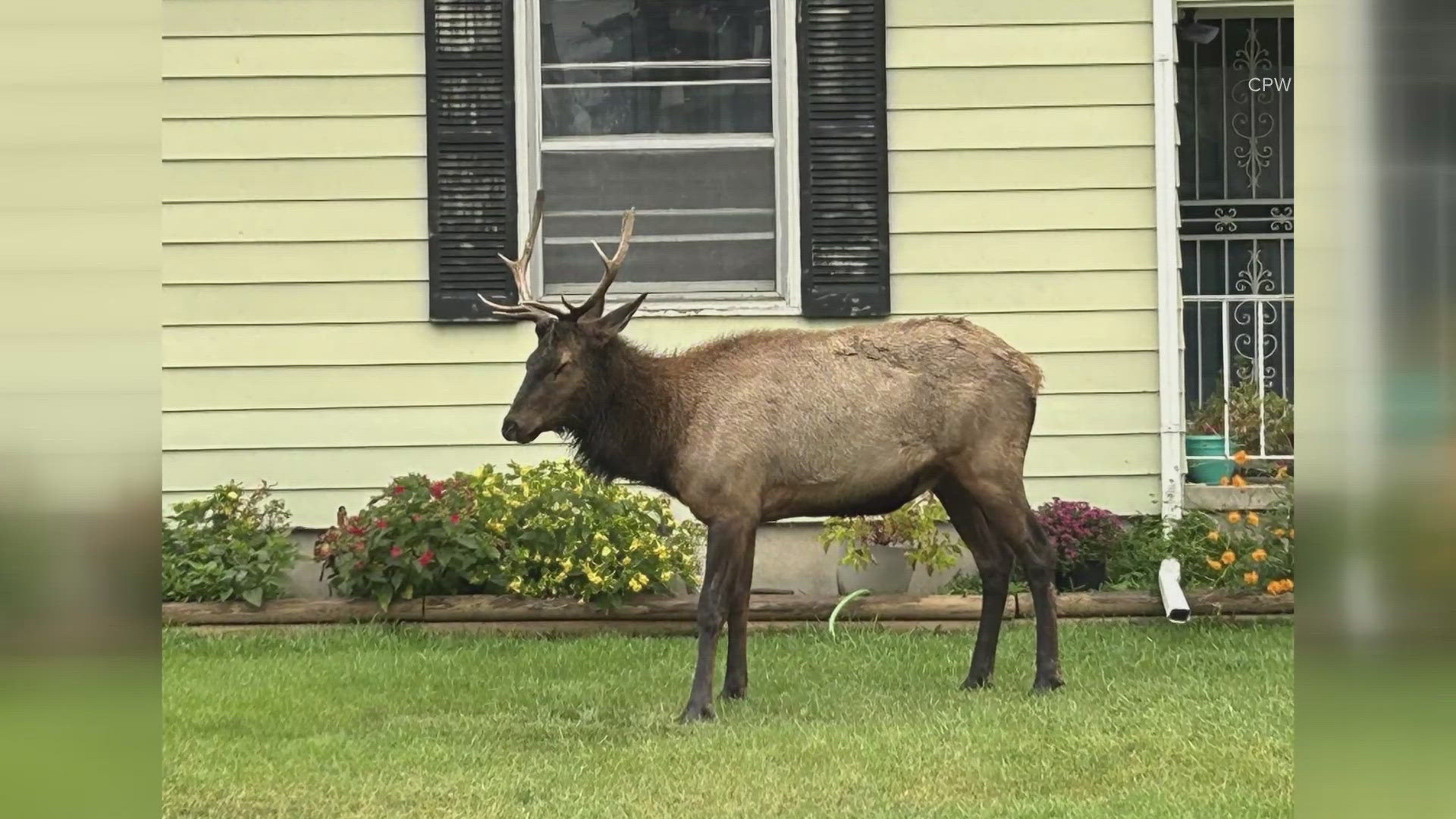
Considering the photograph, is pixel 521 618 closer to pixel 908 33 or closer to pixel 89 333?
pixel 908 33

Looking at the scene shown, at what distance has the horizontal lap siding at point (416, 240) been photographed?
8.51 m

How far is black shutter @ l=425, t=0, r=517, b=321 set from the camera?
8.48 meters

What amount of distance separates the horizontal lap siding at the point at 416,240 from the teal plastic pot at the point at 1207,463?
1.24 ft

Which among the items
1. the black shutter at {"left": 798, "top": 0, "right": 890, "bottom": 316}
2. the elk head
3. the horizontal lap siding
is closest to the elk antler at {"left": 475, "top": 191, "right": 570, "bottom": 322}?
the elk head

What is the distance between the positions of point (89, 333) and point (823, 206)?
7.72m

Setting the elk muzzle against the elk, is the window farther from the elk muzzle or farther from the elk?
the elk muzzle

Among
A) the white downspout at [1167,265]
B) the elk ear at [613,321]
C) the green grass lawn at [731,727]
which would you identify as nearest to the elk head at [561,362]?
the elk ear at [613,321]

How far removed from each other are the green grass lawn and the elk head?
3.64 feet

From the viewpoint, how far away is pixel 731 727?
223 inches

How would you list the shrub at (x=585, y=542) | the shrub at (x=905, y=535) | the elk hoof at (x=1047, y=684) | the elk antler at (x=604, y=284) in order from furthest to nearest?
the shrub at (x=905, y=535) < the shrub at (x=585, y=542) < the elk hoof at (x=1047, y=684) < the elk antler at (x=604, y=284)

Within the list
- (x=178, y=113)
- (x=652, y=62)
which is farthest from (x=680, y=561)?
(x=178, y=113)

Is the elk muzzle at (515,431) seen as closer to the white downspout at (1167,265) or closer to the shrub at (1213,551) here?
the shrub at (1213,551)

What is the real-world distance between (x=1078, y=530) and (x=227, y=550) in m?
4.27

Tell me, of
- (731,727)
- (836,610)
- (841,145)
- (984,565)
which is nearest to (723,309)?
(841,145)
